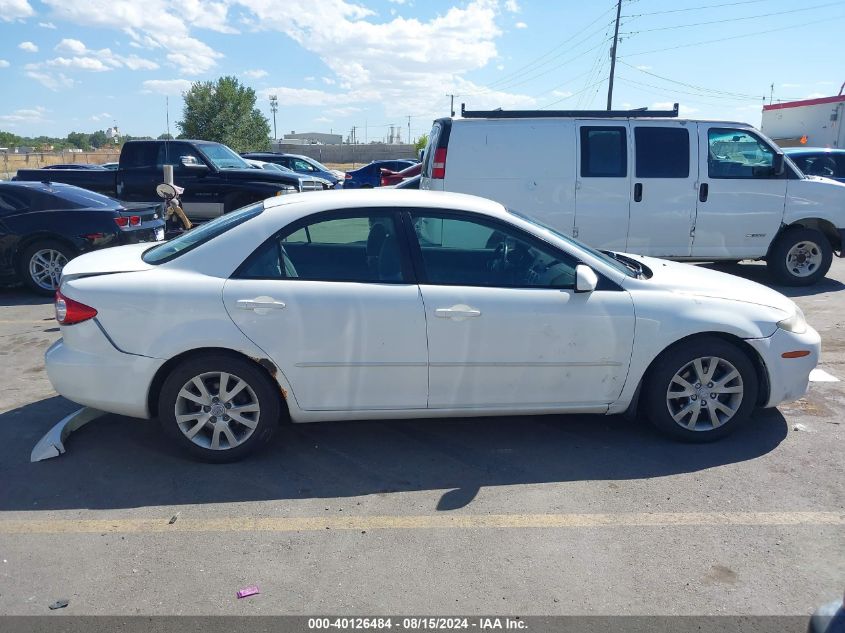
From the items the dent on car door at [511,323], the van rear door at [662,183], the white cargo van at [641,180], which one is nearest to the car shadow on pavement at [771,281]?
the white cargo van at [641,180]

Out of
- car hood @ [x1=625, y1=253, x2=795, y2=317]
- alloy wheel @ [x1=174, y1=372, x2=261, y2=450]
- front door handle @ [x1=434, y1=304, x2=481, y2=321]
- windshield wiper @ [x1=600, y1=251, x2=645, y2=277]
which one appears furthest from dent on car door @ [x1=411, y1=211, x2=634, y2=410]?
alloy wheel @ [x1=174, y1=372, x2=261, y2=450]

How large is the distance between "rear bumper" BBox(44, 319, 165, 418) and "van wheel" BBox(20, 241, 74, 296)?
531 centimetres

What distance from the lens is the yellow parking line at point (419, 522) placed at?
3.60 m

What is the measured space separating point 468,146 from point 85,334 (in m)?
5.53

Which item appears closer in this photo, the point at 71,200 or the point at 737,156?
the point at 737,156

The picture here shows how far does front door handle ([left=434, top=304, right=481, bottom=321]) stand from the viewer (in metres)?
4.15

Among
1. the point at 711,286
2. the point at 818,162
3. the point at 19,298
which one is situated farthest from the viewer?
the point at 818,162

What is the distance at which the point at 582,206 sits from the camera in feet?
28.6

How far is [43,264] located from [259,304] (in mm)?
6261

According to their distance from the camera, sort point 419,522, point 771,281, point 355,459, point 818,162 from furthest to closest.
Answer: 1. point 818,162
2. point 771,281
3. point 355,459
4. point 419,522

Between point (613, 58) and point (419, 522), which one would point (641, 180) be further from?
point (613, 58)

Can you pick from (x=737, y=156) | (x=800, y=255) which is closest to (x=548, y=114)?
(x=737, y=156)

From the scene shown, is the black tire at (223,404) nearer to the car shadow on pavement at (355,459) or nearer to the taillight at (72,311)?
the car shadow on pavement at (355,459)

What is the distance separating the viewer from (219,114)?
48469 mm
